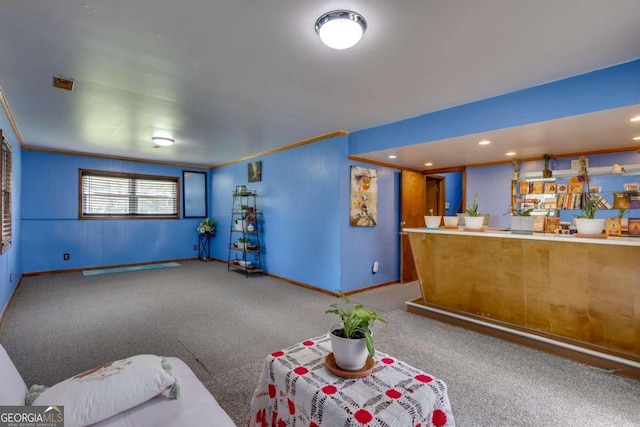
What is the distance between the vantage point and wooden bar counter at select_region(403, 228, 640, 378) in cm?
241

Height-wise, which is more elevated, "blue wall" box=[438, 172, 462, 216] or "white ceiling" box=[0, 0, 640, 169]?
"white ceiling" box=[0, 0, 640, 169]

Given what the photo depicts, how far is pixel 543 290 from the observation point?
2.82m

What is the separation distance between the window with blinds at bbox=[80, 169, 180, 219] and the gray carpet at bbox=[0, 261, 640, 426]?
6.51 feet

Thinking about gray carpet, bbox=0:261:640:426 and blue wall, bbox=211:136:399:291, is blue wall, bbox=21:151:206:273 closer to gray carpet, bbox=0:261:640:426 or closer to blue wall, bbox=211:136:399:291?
gray carpet, bbox=0:261:640:426

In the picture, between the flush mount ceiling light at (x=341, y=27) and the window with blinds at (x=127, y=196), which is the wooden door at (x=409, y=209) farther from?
the window with blinds at (x=127, y=196)

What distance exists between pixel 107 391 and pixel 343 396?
894 millimetres

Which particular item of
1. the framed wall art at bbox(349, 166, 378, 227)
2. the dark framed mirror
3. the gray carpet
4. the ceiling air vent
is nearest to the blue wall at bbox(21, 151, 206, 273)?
the dark framed mirror

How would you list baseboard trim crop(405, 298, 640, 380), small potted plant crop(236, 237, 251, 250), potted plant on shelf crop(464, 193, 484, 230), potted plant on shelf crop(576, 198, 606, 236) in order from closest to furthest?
baseboard trim crop(405, 298, 640, 380), potted plant on shelf crop(576, 198, 606, 236), potted plant on shelf crop(464, 193, 484, 230), small potted plant crop(236, 237, 251, 250)

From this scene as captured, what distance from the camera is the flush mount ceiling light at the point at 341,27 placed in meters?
1.77

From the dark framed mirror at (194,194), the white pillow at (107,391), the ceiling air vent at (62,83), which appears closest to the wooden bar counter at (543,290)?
the white pillow at (107,391)

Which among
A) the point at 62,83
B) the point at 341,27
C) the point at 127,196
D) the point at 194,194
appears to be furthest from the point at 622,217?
the point at 127,196

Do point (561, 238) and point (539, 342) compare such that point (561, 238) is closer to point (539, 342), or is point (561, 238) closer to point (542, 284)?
point (542, 284)

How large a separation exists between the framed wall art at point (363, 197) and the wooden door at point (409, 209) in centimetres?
72

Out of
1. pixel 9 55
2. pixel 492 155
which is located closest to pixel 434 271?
pixel 492 155
